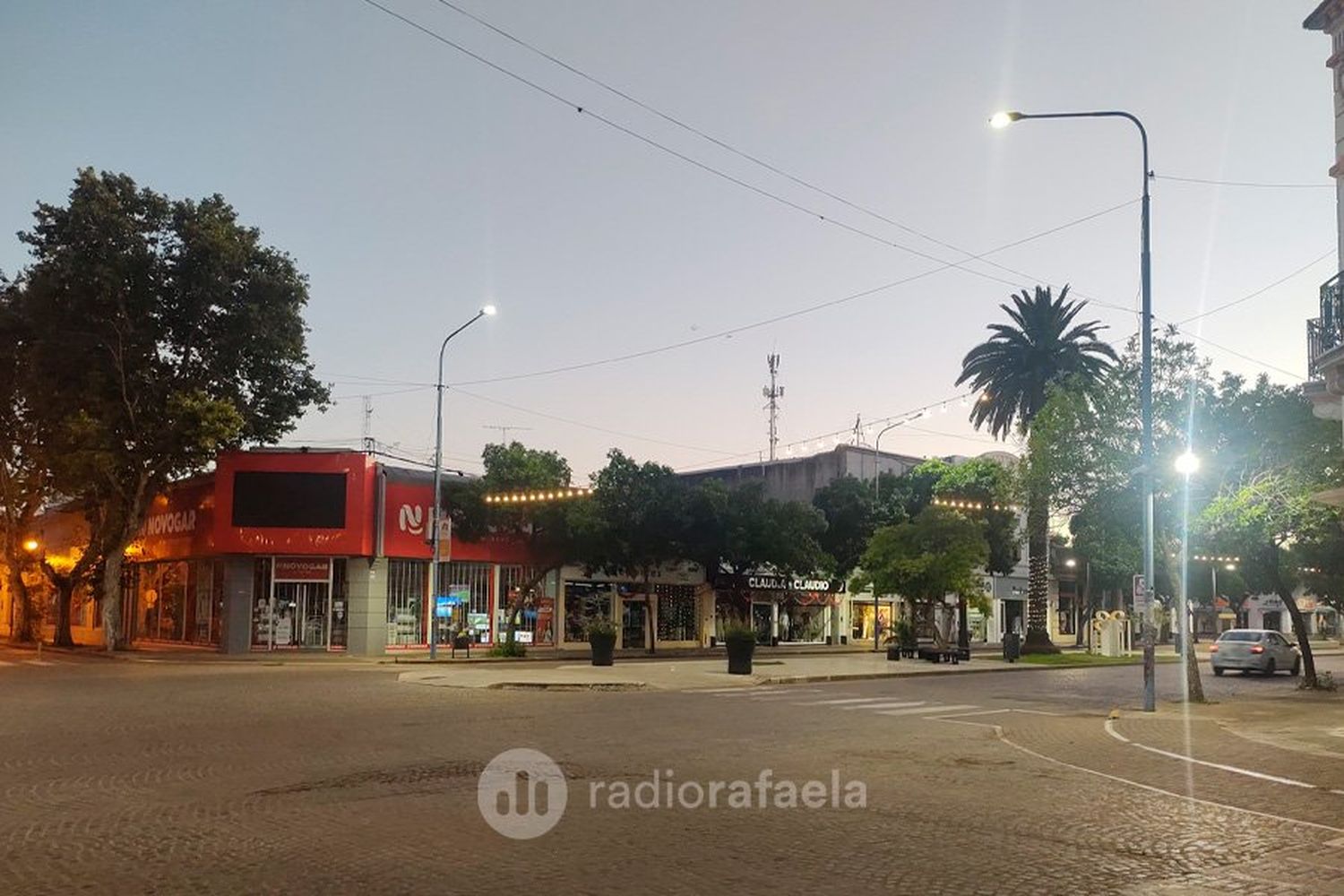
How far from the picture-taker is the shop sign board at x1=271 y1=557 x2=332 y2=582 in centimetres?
4138

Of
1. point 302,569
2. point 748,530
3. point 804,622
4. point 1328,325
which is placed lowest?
point 804,622

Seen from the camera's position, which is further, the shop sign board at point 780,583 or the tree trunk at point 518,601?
the shop sign board at point 780,583

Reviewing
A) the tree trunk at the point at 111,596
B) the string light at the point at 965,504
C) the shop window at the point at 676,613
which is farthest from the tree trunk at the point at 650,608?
the tree trunk at the point at 111,596

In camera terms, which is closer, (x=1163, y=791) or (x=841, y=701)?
(x=1163, y=791)

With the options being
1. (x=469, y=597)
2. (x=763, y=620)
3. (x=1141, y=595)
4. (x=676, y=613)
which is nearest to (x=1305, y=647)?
(x=1141, y=595)

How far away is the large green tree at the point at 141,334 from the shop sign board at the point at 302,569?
4.72 m

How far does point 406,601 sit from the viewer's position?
43.4 meters

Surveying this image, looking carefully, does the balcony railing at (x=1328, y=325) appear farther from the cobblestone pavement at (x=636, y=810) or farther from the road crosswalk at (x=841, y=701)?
the road crosswalk at (x=841, y=701)

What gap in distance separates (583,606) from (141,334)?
2163cm

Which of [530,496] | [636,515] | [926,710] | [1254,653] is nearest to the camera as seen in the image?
[926,710]

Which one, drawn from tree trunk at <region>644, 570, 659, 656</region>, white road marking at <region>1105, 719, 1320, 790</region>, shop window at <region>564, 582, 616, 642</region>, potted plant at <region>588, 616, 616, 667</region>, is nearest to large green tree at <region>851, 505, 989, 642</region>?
tree trunk at <region>644, 570, 659, 656</region>

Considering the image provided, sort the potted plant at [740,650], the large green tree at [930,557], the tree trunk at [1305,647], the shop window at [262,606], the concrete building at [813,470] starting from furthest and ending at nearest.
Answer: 1. the concrete building at [813,470]
2. the large green tree at [930,557]
3. the shop window at [262,606]
4. the potted plant at [740,650]
5. the tree trunk at [1305,647]

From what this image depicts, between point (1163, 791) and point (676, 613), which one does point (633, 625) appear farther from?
point (1163, 791)

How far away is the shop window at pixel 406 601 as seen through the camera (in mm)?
42719
